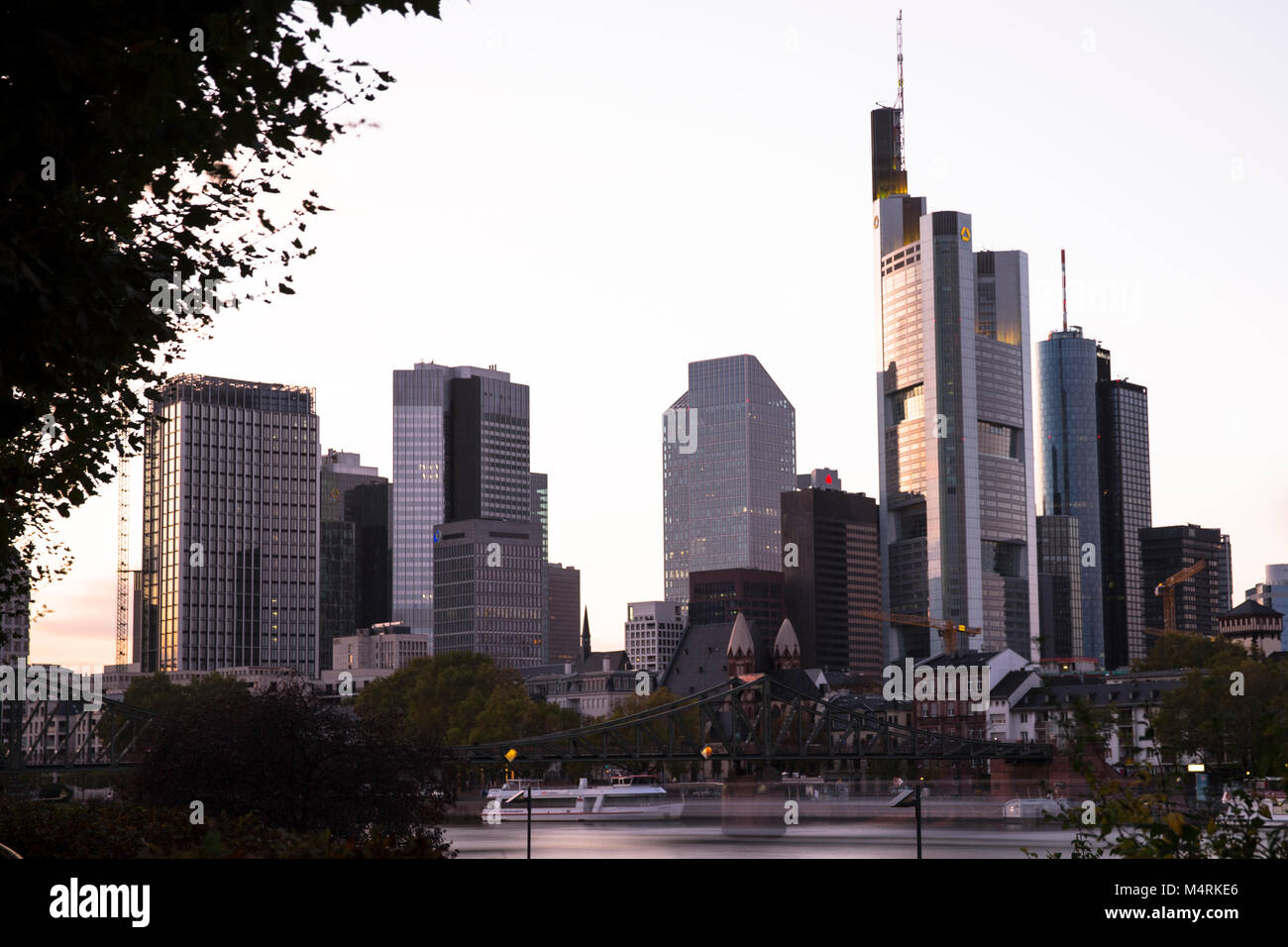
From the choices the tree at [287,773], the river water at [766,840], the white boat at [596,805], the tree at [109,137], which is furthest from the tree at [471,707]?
the tree at [109,137]

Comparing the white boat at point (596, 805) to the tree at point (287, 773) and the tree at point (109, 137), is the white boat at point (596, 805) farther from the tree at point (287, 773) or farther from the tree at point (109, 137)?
the tree at point (109, 137)

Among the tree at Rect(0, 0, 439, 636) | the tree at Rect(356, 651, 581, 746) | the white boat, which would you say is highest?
the tree at Rect(0, 0, 439, 636)

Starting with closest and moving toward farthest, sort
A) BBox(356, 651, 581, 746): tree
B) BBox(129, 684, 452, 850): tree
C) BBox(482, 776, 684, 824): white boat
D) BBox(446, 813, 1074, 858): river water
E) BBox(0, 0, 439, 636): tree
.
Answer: BBox(0, 0, 439, 636): tree → BBox(129, 684, 452, 850): tree → BBox(446, 813, 1074, 858): river water → BBox(482, 776, 684, 824): white boat → BBox(356, 651, 581, 746): tree

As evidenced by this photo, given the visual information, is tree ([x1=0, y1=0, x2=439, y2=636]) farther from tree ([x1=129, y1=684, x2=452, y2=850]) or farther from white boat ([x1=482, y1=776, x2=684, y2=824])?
white boat ([x1=482, y1=776, x2=684, y2=824])

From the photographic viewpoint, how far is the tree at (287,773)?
57.8 m

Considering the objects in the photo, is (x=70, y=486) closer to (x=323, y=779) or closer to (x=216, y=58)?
(x=216, y=58)

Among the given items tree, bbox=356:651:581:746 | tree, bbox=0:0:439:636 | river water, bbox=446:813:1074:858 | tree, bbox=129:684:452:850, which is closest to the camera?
tree, bbox=0:0:439:636

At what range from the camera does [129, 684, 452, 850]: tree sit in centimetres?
5778

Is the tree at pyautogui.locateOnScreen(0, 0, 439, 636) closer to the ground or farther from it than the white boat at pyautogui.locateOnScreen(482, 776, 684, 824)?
farther from it

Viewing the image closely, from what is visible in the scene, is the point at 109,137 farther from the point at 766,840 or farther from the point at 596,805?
the point at 596,805

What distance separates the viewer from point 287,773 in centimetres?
5769

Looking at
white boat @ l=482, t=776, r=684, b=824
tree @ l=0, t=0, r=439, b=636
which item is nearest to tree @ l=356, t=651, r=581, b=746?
white boat @ l=482, t=776, r=684, b=824
